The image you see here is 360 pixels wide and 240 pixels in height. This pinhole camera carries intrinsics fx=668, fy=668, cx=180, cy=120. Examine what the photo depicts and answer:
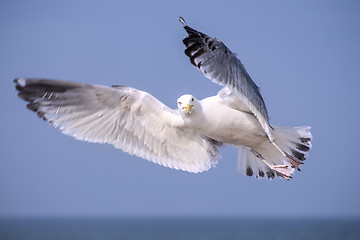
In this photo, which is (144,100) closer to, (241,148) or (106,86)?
(106,86)

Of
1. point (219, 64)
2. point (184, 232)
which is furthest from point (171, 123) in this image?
point (184, 232)

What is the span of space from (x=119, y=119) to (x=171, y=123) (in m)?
0.63

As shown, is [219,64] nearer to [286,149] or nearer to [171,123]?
[171,123]

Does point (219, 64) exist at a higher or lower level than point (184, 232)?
lower

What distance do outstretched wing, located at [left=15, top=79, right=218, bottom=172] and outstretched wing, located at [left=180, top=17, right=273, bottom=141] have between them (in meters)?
1.11

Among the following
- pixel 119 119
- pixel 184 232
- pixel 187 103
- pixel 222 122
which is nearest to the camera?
pixel 187 103

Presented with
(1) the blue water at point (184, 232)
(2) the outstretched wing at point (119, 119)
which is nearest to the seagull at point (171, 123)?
(2) the outstretched wing at point (119, 119)

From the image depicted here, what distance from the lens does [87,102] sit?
26.1ft

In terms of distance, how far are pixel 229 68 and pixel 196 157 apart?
1862mm

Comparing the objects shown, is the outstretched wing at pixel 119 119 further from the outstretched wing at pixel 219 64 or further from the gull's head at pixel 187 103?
the outstretched wing at pixel 219 64

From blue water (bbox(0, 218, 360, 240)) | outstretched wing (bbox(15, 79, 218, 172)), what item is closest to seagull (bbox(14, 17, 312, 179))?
outstretched wing (bbox(15, 79, 218, 172))

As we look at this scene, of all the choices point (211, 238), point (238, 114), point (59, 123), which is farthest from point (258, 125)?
point (211, 238)

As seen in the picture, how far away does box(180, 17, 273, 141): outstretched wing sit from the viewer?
21.9 feet

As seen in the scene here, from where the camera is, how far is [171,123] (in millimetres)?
8109
